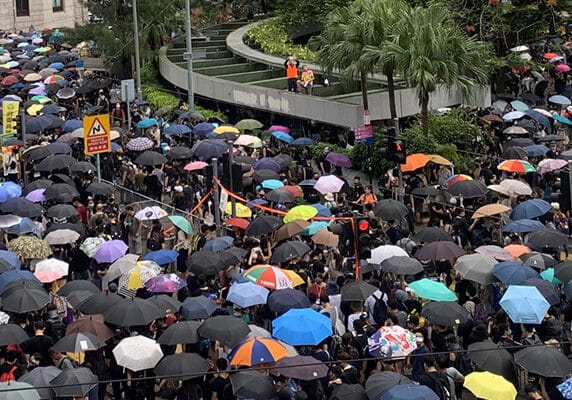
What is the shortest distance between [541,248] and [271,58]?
73.3 feet

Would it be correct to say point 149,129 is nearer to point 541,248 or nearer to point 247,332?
point 541,248

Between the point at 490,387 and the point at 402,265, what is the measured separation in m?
4.69

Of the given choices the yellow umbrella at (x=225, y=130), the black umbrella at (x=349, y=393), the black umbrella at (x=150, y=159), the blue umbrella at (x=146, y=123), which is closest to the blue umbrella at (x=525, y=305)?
the black umbrella at (x=349, y=393)

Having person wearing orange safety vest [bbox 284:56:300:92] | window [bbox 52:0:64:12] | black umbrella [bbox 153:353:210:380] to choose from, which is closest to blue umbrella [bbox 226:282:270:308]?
black umbrella [bbox 153:353:210:380]

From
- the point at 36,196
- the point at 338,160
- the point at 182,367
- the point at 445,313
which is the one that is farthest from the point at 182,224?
the point at 338,160

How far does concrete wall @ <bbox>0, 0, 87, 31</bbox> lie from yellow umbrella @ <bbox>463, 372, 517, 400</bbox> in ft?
222

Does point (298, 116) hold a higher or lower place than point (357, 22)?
lower

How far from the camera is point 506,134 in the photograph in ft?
93.5

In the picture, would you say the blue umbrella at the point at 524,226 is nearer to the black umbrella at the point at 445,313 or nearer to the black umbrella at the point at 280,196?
the black umbrella at the point at 445,313

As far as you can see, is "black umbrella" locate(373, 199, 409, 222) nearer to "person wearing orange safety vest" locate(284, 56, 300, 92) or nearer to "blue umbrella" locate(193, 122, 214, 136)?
"blue umbrella" locate(193, 122, 214, 136)

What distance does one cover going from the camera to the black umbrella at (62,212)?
20328 millimetres

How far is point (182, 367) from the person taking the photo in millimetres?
12773

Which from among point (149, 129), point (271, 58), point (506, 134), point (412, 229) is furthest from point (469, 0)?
point (412, 229)

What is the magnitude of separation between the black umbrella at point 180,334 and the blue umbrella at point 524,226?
728 cm
